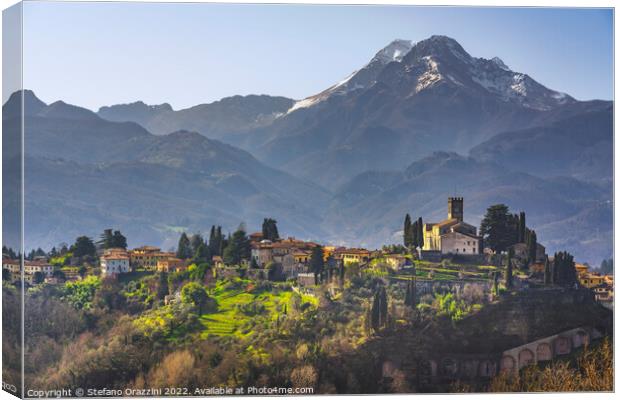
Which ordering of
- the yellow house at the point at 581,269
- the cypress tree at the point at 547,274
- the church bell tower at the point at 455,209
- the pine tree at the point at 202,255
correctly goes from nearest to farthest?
the cypress tree at the point at 547,274 → the yellow house at the point at 581,269 → the pine tree at the point at 202,255 → the church bell tower at the point at 455,209

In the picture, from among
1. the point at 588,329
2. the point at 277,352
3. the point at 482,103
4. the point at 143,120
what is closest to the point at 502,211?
the point at 588,329

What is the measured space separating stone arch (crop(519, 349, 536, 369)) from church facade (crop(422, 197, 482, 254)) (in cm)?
572

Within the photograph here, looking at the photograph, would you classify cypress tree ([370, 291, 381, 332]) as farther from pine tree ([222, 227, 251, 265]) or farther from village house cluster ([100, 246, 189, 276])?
village house cluster ([100, 246, 189, 276])

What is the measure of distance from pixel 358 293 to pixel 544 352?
21.7ft

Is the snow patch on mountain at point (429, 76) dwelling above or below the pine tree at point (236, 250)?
above

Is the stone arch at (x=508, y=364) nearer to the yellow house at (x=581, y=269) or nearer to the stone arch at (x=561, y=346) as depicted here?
the stone arch at (x=561, y=346)

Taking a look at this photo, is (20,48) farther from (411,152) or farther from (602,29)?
(411,152)

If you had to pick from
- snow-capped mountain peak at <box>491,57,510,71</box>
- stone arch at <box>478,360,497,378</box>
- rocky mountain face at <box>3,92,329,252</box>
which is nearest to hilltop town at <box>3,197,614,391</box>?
stone arch at <box>478,360,497,378</box>

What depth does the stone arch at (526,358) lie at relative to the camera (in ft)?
142

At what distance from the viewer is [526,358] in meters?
43.6

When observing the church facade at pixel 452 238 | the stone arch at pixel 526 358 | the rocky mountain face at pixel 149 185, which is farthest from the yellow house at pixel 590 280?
the rocky mountain face at pixel 149 185

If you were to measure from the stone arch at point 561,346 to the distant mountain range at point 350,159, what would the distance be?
42.4 ft

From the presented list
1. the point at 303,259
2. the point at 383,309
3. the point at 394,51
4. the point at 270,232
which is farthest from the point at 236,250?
the point at 394,51

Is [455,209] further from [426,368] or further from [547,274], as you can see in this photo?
[426,368]
